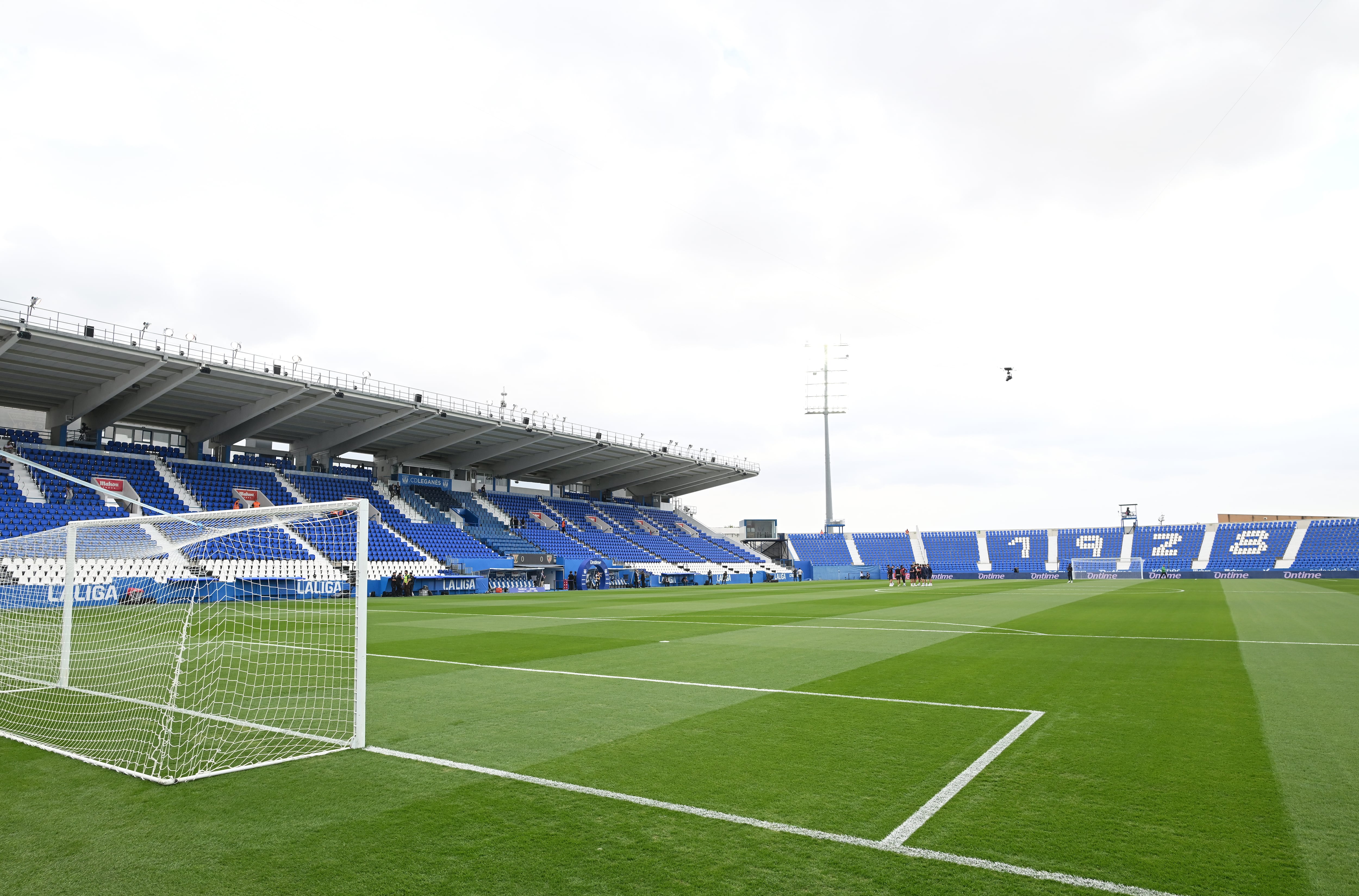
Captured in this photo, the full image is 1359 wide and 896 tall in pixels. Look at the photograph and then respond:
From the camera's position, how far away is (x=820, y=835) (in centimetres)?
448

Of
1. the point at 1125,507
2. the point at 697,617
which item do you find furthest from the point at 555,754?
the point at 1125,507

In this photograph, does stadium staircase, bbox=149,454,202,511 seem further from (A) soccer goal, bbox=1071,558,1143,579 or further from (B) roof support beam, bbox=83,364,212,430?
(A) soccer goal, bbox=1071,558,1143,579

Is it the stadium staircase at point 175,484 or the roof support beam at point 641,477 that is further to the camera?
the roof support beam at point 641,477

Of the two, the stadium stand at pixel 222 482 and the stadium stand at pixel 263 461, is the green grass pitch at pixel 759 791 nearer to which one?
the stadium stand at pixel 222 482

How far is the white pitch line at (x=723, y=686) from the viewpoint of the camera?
8180mm

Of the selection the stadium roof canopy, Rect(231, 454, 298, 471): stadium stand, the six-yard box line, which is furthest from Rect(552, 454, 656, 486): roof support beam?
the six-yard box line

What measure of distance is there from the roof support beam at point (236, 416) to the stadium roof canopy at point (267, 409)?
0.06 metres

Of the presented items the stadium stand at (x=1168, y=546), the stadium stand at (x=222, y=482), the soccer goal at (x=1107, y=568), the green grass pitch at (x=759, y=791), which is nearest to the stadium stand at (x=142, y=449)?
the stadium stand at (x=222, y=482)

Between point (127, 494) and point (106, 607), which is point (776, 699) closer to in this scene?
point (106, 607)

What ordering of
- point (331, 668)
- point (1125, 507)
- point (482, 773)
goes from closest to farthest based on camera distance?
point (482, 773)
point (331, 668)
point (1125, 507)

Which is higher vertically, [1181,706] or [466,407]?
[466,407]

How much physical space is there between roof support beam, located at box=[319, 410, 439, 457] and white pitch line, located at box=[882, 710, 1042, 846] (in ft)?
122

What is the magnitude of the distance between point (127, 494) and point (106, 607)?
1211 centimetres

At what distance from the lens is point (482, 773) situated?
575cm
